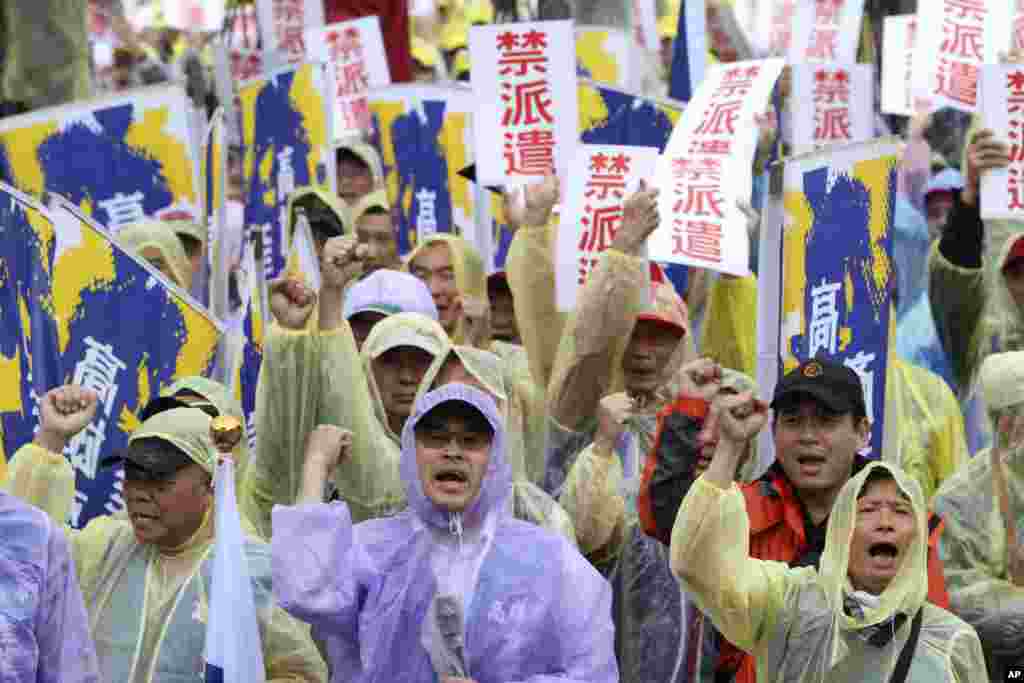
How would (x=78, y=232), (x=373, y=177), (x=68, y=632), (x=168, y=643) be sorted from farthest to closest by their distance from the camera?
1. (x=373, y=177)
2. (x=78, y=232)
3. (x=168, y=643)
4. (x=68, y=632)

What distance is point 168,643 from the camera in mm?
5719

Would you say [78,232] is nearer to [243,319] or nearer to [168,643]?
[243,319]

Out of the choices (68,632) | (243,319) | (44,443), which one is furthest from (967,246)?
(68,632)

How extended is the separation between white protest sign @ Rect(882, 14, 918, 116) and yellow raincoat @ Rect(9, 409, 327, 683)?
6.13 meters

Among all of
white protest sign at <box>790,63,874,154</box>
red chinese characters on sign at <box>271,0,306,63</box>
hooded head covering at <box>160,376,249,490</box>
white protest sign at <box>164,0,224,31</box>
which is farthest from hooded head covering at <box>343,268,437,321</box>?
white protest sign at <box>164,0,224,31</box>

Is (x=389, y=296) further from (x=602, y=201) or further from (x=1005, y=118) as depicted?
(x=1005, y=118)

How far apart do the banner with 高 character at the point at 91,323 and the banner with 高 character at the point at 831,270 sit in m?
1.68

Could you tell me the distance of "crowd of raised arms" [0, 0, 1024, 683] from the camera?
17.4ft

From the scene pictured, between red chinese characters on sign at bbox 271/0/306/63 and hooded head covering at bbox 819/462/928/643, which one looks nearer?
hooded head covering at bbox 819/462/928/643

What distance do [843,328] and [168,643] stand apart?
2257mm

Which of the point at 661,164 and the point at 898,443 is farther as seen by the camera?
the point at 661,164

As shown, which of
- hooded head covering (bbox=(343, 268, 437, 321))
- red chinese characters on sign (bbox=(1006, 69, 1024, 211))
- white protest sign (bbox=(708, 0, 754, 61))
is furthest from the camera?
white protest sign (bbox=(708, 0, 754, 61))

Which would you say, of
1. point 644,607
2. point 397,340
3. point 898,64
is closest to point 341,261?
point 397,340

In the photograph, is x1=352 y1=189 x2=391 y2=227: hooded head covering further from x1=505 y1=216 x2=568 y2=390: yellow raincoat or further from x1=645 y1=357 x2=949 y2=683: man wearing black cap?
x1=645 y1=357 x2=949 y2=683: man wearing black cap
